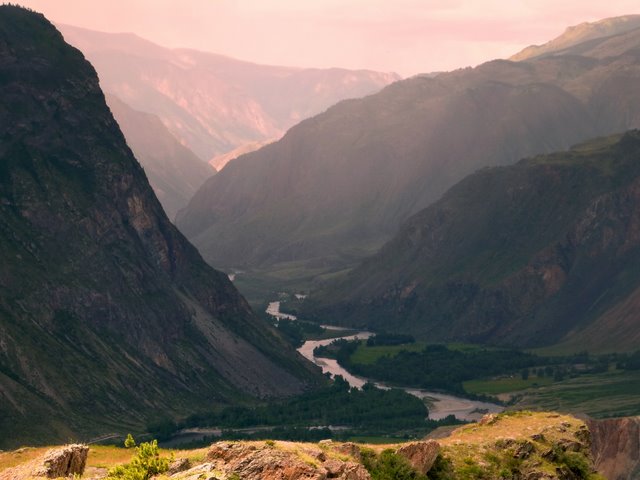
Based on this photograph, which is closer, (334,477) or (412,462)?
(334,477)

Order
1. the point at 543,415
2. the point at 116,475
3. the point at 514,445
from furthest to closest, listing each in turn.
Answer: the point at 543,415, the point at 514,445, the point at 116,475

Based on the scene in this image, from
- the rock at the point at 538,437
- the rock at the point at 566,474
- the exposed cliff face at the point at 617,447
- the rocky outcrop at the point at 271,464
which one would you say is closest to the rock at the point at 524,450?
the rock at the point at 538,437

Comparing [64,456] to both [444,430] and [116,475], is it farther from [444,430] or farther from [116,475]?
[444,430]

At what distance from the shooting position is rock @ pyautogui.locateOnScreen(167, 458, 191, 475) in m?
56.4

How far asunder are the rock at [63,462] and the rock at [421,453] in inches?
767

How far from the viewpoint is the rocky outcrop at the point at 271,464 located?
5406cm

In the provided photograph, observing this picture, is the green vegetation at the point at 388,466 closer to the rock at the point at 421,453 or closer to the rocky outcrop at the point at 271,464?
the rock at the point at 421,453

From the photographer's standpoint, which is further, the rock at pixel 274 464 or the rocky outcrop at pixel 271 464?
the rock at pixel 274 464

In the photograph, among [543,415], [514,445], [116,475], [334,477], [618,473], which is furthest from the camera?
[618,473]

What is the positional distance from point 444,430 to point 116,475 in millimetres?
135205

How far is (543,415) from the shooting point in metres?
87.2

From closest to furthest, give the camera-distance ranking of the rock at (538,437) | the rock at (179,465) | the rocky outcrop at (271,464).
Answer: the rocky outcrop at (271,464) → the rock at (179,465) → the rock at (538,437)

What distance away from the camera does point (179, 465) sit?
57.0 meters

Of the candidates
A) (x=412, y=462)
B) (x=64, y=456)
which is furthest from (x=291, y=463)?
(x=412, y=462)
